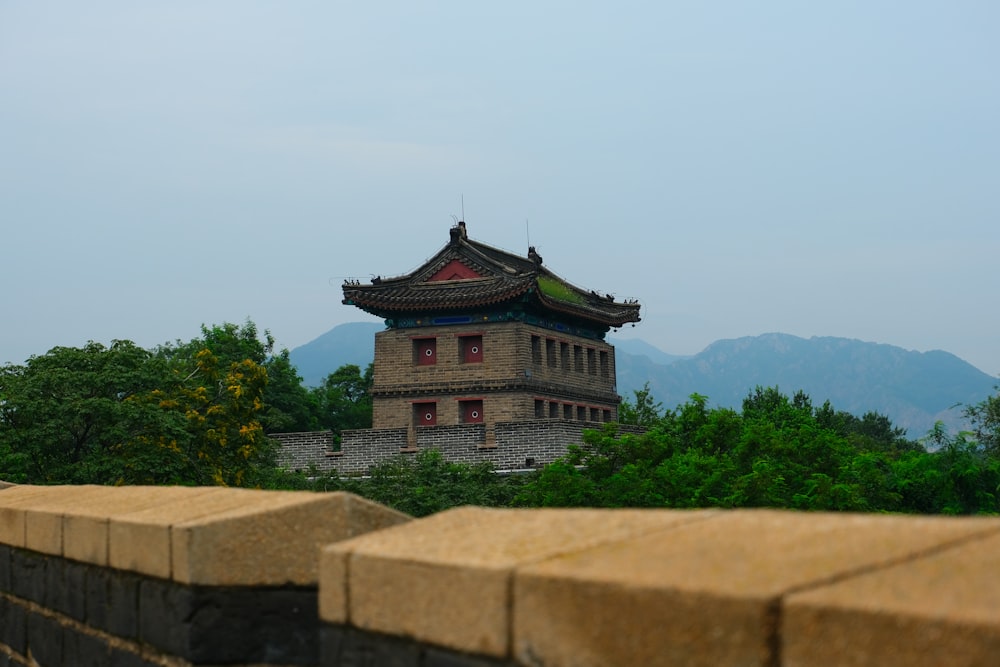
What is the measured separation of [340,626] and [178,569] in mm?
1039

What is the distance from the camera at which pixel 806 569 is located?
2.00 m

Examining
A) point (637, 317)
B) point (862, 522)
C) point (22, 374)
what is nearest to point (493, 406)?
point (637, 317)

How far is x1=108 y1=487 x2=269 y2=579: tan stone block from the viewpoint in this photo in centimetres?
402

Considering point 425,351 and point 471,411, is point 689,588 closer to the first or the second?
point 471,411

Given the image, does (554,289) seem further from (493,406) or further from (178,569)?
(178,569)

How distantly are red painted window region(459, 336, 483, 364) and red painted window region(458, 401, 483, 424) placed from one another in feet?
4.48

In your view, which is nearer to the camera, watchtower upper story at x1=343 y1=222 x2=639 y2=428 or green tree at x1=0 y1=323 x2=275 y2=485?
green tree at x1=0 y1=323 x2=275 y2=485

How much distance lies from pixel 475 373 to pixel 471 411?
4.39 ft

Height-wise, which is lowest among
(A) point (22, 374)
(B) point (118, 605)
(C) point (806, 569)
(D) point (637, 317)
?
(B) point (118, 605)

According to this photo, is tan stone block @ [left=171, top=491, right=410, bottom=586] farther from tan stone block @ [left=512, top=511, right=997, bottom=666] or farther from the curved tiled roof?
the curved tiled roof

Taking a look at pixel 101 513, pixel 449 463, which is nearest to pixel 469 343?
pixel 449 463

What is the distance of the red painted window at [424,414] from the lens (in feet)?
130

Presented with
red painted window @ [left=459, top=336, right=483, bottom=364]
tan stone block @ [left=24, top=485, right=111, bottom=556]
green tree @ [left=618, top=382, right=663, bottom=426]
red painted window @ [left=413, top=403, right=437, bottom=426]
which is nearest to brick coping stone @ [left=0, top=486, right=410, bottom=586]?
tan stone block @ [left=24, top=485, right=111, bottom=556]

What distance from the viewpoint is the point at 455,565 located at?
258 cm
